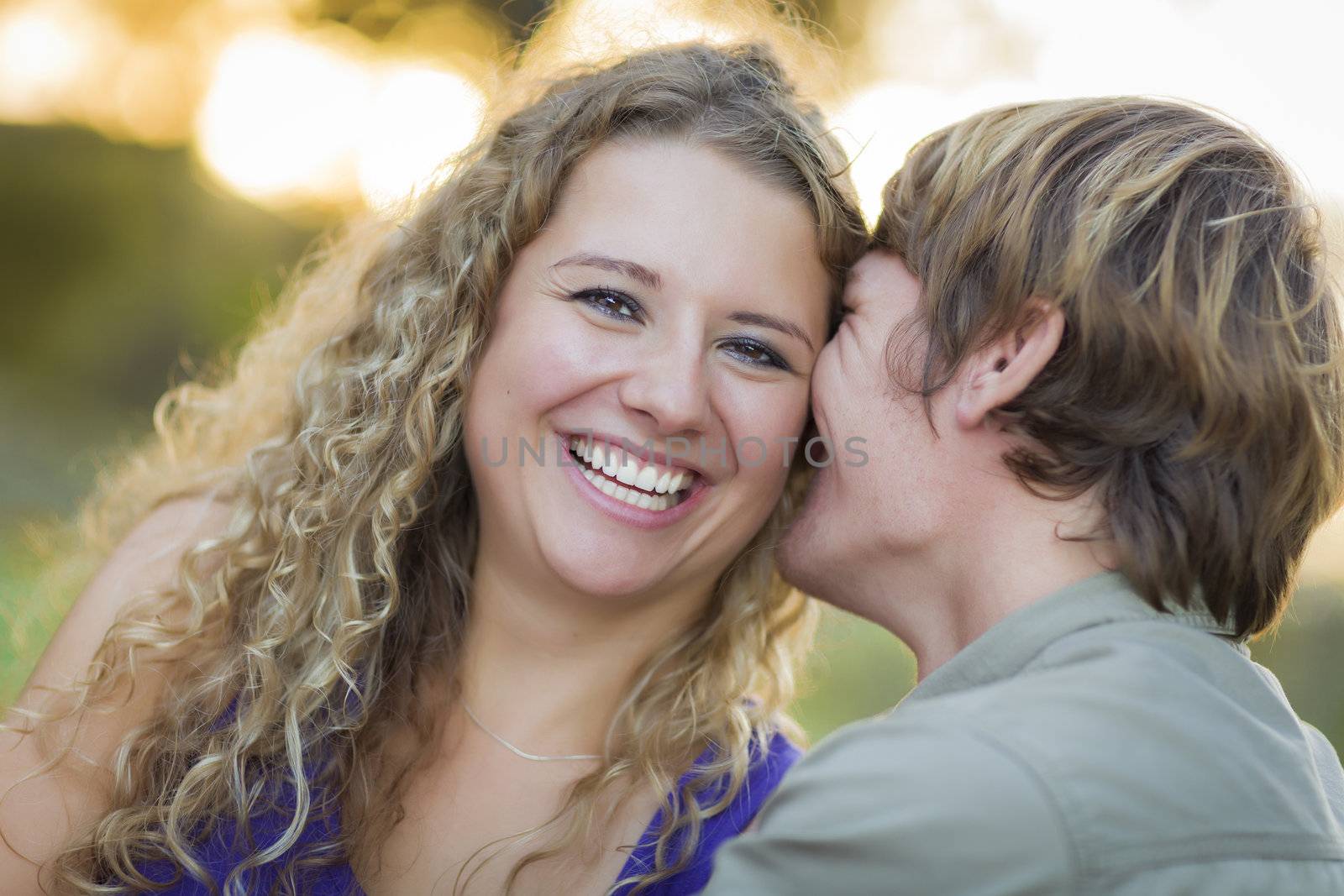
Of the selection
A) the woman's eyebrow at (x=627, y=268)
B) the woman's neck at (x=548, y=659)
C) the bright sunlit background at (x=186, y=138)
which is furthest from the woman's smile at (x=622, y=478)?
the bright sunlit background at (x=186, y=138)

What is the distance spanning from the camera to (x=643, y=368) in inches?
91.3

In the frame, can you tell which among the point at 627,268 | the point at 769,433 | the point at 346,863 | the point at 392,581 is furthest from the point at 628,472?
the point at 346,863

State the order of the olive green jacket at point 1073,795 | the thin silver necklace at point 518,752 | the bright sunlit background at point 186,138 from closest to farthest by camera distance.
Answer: the olive green jacket at point 1073,795 → the thin silver necklace at point 518,752 → the bright sunlit background at point 186,138

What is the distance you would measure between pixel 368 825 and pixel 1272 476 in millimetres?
1944

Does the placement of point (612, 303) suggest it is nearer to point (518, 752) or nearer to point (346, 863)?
point (518, 752)

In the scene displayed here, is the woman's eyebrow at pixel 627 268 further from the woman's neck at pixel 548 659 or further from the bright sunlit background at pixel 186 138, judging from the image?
the bright sunlit background at pixel 186 138

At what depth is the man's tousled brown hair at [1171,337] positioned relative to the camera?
6.50ft

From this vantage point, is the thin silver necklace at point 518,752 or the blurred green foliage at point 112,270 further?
the blurred green foliage at point 112,270

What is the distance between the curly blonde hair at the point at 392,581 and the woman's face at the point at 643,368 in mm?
95

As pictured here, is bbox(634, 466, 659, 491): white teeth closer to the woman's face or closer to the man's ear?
the woman's face

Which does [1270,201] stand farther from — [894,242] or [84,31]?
[84,31]

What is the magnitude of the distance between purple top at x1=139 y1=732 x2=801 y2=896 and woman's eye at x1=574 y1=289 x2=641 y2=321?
1039 millimetres

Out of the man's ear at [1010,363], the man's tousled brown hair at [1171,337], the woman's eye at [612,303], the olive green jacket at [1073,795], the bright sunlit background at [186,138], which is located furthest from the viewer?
the bright sunlit background at [186,138]

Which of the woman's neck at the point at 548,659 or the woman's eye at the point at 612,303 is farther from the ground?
the woman's eye at the point at 612,303
